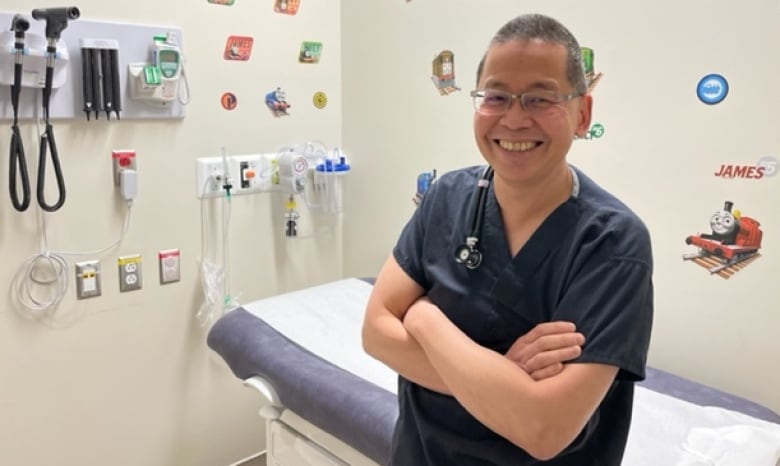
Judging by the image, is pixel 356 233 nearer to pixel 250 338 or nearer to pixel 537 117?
pixel 250 338

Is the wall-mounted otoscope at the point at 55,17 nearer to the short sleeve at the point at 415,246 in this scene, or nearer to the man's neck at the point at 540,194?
the short sleeve at the point at 415,246

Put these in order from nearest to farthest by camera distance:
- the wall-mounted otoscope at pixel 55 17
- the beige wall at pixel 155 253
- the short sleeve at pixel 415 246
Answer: the short sleeve at pixel 415 246, the wall-mounted otoscope at pixel 55 17, the beige wall at pixel 155 253

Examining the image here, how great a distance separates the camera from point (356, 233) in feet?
8.75

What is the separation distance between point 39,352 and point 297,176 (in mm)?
1023

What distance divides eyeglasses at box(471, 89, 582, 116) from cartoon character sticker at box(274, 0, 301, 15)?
1615mm

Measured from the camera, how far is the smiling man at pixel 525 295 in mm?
832

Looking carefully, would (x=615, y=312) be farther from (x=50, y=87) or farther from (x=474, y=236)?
(x=50, y=87)

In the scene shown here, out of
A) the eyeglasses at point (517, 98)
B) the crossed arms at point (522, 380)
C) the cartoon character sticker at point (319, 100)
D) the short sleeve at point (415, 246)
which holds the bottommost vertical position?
the crossed arms at point (522, 380)

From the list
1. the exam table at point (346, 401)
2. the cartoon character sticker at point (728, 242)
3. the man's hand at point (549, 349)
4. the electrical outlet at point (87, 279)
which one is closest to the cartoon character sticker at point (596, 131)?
the cartoon character sticker at point (728, 242)

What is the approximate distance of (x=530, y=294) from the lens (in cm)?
91

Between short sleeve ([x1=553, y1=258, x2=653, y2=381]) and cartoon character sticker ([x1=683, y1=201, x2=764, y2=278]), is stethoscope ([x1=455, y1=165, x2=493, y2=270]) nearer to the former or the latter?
A: short sleeve ([x1=553, y1=258, x2=653, y2=381])

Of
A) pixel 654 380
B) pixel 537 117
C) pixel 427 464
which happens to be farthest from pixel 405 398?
pixel 654 380

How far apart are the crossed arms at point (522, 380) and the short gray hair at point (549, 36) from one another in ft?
1.14

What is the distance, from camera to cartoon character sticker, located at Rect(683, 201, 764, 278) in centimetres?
152
